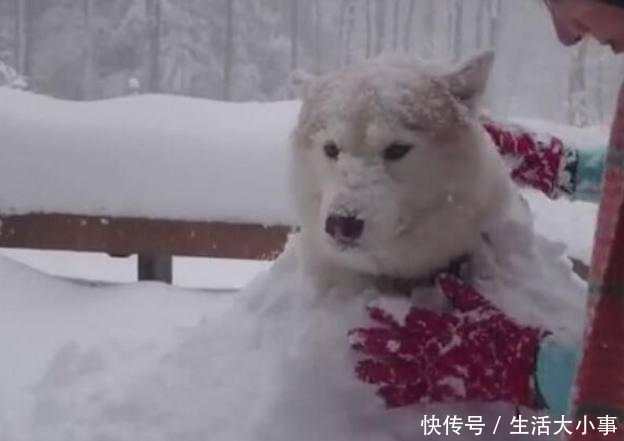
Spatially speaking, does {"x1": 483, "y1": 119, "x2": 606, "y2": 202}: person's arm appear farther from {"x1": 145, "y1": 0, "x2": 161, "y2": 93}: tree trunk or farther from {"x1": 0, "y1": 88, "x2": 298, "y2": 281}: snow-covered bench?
{"x1": 145, "y1": 0, "x2": 161, "y2": 93}: tree trunk

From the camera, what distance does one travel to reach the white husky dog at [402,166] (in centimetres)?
110

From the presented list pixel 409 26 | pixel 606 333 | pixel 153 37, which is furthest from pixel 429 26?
pixel 606 333

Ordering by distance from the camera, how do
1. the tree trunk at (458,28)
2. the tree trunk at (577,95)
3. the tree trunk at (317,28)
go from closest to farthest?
the tree trunk at (577,95) < the tree trunk at (458,28) < the tree trunk at (317,28)

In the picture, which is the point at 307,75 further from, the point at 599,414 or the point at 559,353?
the point at 599,414

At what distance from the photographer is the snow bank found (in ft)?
7.10

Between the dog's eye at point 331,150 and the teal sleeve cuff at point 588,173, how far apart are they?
46cm

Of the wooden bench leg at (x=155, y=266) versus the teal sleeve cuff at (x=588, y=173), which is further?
the wooden bench leg at (x=155, y=266)

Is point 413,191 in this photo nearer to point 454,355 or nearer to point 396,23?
point 454,355

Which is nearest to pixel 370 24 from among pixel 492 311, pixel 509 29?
pixel 509 29

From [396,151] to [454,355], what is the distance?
283 millimetres

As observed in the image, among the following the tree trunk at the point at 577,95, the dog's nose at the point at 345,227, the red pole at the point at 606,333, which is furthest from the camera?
the tree trunk at the point at 577,95

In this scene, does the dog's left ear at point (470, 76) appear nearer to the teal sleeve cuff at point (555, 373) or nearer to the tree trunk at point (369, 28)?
the teal sleeve cuff at point (555, 373)

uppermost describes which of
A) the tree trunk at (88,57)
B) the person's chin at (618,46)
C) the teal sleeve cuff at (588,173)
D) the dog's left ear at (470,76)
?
the tree trunk at (88,57)

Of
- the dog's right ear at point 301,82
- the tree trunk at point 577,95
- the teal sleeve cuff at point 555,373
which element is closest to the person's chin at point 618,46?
the teal sleeve cuff at point 555,373
